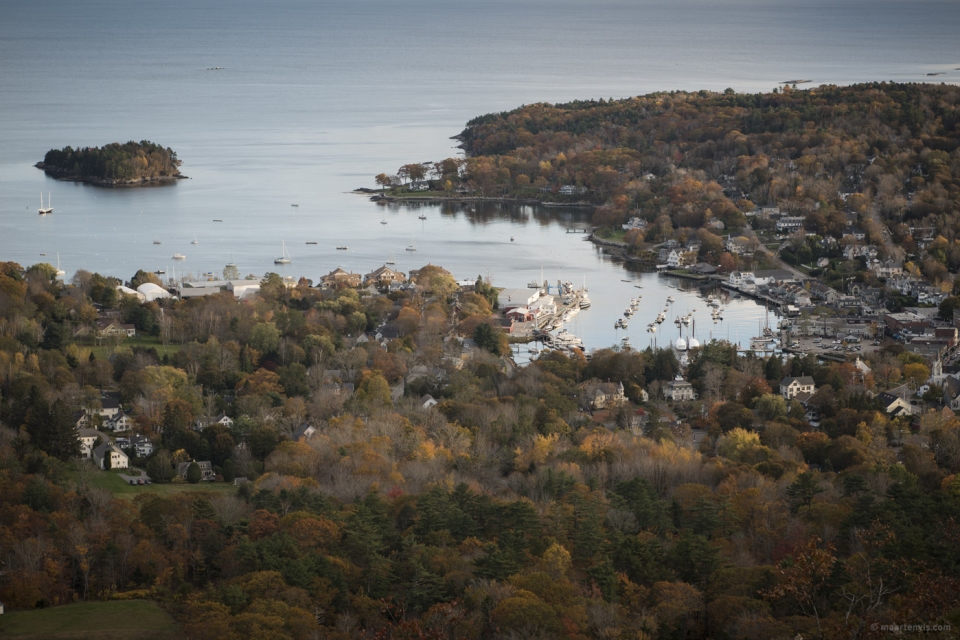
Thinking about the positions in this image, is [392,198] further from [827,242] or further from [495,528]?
[495,528]

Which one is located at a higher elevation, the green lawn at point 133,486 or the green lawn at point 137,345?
the green lawn at point 137,345

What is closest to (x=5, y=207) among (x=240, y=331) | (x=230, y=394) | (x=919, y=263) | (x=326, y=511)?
(x=240, y=331)

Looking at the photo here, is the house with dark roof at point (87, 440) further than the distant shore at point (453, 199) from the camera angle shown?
No

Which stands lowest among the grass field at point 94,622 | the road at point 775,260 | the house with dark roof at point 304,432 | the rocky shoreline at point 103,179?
the grass field at point 94,622

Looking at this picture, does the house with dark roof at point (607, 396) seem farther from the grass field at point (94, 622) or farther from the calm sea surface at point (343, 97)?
the grass field at point (94, 622)

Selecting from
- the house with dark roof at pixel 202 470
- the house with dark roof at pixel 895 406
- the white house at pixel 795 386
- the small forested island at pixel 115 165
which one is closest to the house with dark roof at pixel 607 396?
the white house at pixel 795 386

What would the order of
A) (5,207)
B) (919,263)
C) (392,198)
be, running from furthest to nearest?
1. (392,198)
2. (5,207)
3. (919,263)

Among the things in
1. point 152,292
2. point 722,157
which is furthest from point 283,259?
point 722,157
